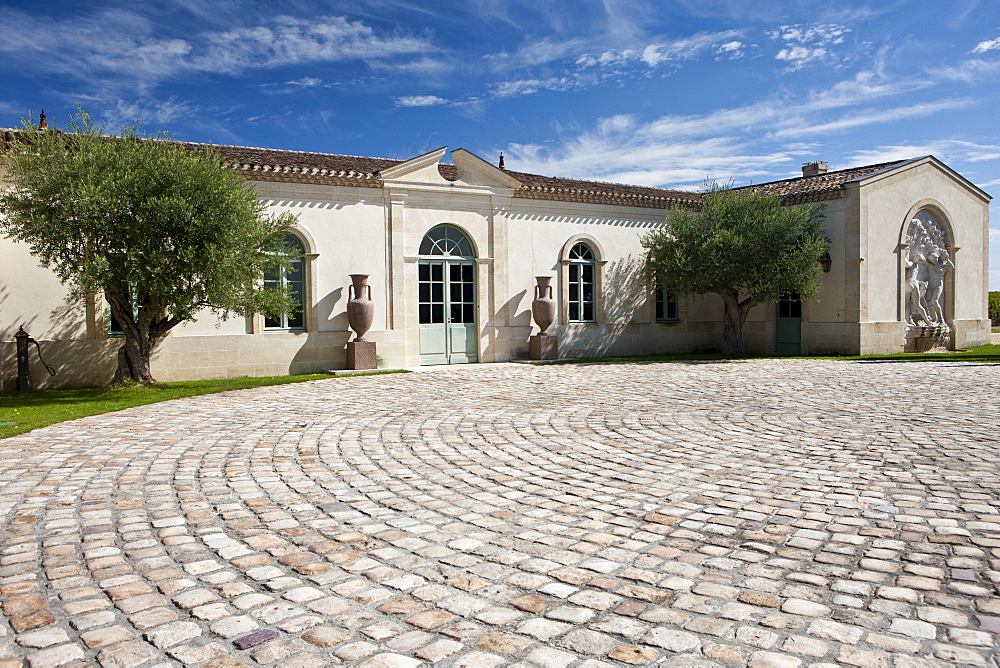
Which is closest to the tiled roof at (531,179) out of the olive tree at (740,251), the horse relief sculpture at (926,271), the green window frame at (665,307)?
the olive tree at (740,251)

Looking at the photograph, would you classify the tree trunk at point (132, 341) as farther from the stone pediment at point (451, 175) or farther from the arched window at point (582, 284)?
the arched window at point (582, 284)

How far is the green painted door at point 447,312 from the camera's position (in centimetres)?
1623

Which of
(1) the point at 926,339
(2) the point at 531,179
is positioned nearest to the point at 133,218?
(2) the point at 531,179

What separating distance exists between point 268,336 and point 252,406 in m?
5.01

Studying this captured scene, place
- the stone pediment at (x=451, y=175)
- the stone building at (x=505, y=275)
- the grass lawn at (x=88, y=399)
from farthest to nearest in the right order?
the stone pediment at (x=451, y=175) < the stone building at (x=505, y=275) < the grass lawn at (x=88, y=399)

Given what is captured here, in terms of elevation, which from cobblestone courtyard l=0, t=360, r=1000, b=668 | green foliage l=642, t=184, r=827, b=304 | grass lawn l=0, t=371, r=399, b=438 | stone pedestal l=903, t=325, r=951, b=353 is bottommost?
cobblestone courtyard l=0, t=360, r=1000, b=668

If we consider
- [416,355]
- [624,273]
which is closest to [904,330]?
[624,273]

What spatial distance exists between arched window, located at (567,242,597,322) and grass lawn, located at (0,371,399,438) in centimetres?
694

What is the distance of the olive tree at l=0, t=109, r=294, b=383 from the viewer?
10.4 m

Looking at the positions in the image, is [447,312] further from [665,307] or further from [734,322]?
[734,322]

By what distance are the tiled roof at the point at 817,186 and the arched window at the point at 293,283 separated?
12.6m

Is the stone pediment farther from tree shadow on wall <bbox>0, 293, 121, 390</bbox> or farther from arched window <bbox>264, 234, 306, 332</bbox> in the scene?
tree shadow on wall <bbox>0, 293, 121, 390</bbox>

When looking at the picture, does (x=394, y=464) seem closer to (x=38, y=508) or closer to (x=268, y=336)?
(x=38, y=508)

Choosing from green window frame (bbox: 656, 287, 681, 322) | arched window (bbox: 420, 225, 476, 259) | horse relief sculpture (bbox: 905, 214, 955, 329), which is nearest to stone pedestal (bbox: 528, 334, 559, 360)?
arched window (bbox: 420, 225, 476, 259)
